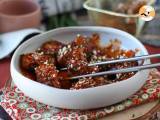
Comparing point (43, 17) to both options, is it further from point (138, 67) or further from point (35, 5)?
point (138, 67)

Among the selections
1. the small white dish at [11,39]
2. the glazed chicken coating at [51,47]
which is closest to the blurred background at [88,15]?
the small white dish at [11,39]

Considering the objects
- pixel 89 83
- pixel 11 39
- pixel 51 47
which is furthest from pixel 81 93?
pixel 11 39

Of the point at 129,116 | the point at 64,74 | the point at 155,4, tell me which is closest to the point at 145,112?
the point at 129,116

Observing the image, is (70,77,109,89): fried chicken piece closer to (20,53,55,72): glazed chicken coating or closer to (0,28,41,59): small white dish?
(20,53,55,72): glazed chicken coating

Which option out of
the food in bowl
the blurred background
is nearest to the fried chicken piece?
the food in bowl

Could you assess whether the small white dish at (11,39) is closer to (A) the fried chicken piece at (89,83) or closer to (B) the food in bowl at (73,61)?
(B) the food in bowl at (73,61)
